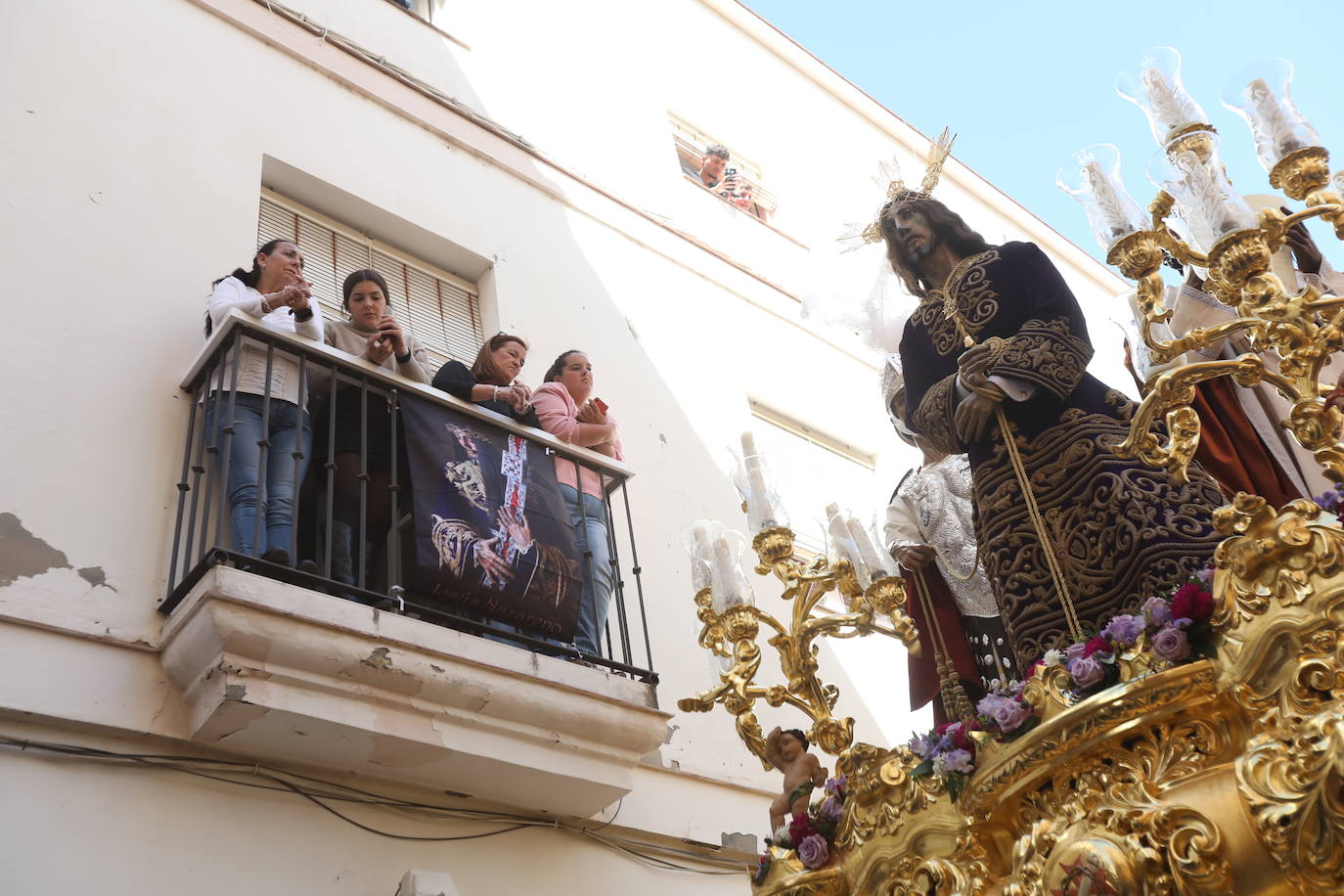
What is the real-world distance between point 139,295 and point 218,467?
899mm

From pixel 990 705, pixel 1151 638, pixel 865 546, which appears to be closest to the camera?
pixel 1151 638

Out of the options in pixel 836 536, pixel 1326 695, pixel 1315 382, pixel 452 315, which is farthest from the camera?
pixel 452 315

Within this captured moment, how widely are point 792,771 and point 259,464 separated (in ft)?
6.75

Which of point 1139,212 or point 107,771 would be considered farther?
point 107,771

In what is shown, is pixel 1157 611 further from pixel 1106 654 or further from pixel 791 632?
pixel 791 632

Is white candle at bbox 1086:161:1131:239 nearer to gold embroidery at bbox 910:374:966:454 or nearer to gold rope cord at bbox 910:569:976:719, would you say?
gold embroidery at bbox 910:374:966:454

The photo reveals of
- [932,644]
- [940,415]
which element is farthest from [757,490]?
[932,644]

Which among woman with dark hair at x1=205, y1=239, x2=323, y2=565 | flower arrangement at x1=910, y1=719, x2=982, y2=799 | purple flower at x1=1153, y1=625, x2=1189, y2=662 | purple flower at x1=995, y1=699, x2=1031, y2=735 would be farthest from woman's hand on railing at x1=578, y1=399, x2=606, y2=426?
purple flower at x1=1153, y1=625, x2=1189, y2=662

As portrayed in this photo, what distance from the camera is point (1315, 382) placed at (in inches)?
115

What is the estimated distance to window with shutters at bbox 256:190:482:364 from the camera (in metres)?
6.28

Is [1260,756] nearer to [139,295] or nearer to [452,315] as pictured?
[139,295]

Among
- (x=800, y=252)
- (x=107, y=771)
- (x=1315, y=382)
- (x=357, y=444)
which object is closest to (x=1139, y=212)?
(x=1315, y=382)

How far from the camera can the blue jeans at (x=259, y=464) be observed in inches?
177

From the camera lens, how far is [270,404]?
480 cm
